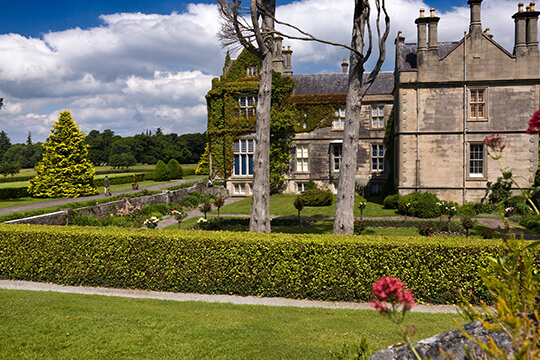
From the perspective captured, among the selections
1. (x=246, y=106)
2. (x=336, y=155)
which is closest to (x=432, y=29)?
(x=336, y=155)

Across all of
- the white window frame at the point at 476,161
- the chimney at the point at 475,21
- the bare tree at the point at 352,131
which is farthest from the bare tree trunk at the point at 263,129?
the white window frame at the point at 476,161

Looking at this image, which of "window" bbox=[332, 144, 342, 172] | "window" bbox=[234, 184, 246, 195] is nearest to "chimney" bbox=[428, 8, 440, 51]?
"window" bbox=[332, 144, 342, 172]

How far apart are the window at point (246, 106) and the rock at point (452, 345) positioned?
29550 millimetres

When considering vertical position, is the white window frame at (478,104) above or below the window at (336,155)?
above

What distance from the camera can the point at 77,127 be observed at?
3266cm

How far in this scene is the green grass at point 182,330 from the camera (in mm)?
5969

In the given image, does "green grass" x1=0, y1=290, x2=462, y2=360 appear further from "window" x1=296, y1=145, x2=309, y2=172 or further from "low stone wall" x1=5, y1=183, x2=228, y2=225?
"window" x1=296, y1=145, x2=309, y2=172

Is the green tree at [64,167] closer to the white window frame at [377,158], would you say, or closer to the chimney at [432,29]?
the white window frame at [377,158]

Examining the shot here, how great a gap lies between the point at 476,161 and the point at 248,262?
1922 centimetres

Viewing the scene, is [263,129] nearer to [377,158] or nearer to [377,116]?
[377,158]

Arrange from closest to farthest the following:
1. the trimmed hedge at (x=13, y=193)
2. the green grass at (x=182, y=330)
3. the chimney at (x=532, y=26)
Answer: the green grass at (x=182, y=330) → the chimney at (x=532, y=26) → the trimmed hedge at (x=13, y=193)

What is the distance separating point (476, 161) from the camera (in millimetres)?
23125

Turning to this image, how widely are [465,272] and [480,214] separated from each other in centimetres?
1477

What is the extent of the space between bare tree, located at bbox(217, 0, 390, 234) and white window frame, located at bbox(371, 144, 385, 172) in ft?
65.2
